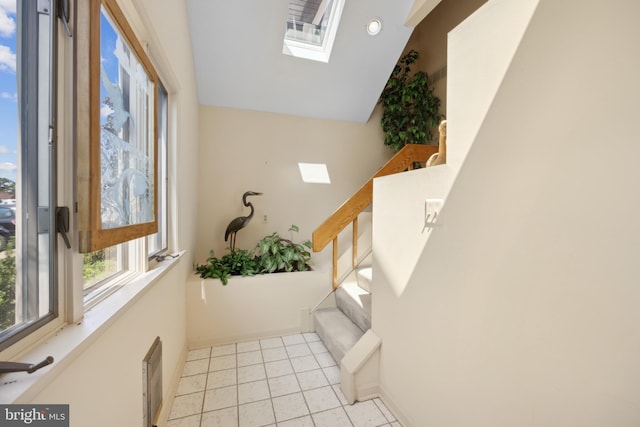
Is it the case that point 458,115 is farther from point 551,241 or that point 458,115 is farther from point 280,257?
point 280,257

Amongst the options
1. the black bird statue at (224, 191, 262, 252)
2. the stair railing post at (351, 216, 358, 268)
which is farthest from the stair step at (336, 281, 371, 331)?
the black bird statue at (224, 191, 262, 252)

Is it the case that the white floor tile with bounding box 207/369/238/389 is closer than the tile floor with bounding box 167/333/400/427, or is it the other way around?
the tile floor with bounding box 167/333/400/427

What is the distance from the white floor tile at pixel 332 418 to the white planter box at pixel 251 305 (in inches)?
41.2

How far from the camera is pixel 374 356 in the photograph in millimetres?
1818

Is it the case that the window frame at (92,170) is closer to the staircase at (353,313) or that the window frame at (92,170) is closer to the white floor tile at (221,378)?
the white floor tile at (221,378)

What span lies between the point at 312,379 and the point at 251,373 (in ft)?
1.65

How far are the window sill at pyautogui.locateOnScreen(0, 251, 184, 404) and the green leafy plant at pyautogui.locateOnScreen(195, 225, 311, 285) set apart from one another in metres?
1.42

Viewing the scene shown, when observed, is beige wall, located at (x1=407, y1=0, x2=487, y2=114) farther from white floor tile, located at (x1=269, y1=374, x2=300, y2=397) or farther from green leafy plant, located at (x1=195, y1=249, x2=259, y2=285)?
white floor tile, located at (x1=269, y1=374, x2=300, y2=397)

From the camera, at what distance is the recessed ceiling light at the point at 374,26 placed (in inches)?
102

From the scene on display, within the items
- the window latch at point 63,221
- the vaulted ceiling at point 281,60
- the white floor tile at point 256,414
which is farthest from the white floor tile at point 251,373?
the vaulted ceiling at point 281,60

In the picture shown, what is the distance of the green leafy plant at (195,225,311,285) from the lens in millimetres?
2611

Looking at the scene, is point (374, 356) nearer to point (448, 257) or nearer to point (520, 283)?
point (448, 257)

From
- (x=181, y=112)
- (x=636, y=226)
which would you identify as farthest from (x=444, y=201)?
(x=181, y=112)

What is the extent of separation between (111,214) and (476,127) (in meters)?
1.59
